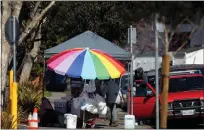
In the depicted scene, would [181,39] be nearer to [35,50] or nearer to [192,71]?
[192,71]

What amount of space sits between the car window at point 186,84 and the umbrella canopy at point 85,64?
2639 mm

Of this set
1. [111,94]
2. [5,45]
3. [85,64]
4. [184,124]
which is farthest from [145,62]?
[5,45]

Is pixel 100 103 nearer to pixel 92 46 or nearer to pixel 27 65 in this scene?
pixel 92 46

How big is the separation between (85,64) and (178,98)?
3.42 meters

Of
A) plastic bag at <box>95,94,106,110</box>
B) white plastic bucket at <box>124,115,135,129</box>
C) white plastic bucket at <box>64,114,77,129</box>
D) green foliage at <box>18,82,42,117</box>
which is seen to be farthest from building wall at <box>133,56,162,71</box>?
white plastic bucket at <box>124,115,135,129</box>

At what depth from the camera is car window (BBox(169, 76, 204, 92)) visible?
18.3 meters

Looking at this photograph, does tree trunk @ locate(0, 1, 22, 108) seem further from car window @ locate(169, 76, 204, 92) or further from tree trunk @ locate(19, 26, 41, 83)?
tree trunk @ locate(19, 26, 41, 83)

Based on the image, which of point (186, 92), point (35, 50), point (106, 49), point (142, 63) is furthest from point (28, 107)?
point (142, 63)

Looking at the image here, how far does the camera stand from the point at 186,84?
61.1 ft

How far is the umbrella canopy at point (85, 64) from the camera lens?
1578 centimetres

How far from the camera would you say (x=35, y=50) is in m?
27.0

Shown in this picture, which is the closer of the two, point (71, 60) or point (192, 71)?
point (71, 60)

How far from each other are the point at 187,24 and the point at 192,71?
8701 millimetres

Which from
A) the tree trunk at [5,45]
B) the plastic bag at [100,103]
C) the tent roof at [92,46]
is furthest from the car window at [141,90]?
the tree trunk at [5,45]
